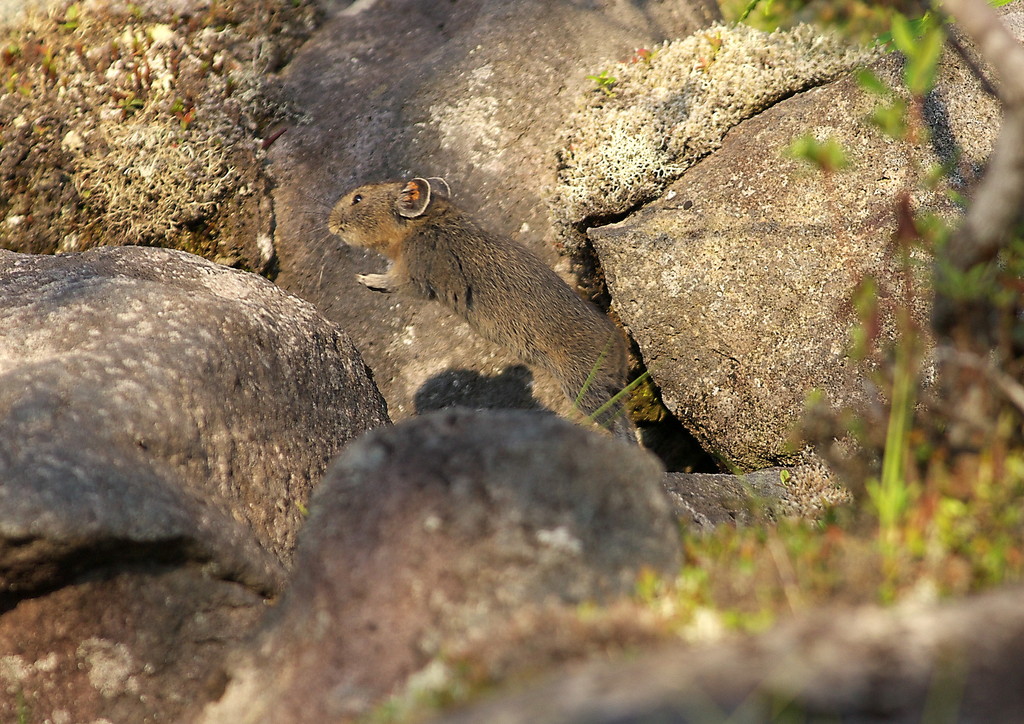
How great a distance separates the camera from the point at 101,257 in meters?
6.34

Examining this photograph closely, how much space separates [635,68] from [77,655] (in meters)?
7.06

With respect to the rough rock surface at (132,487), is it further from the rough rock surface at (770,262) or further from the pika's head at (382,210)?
the rough rock surface at (770,262)

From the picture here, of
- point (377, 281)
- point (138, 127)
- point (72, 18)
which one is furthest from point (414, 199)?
point (72, 18)

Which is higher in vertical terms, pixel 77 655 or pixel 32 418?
pixel 32 418

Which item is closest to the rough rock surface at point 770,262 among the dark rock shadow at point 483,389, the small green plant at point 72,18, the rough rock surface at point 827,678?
the dark rock shadow at point 483,389

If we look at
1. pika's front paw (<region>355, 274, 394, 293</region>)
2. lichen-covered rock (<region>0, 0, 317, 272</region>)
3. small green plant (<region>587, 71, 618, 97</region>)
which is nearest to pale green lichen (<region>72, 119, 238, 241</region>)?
lichen-covered rock (<region>0, 0, 317, 272</region>)

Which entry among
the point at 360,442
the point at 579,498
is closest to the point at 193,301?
the point at 360,442

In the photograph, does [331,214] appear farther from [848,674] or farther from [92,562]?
[848,674]

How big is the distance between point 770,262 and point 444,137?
149 inches

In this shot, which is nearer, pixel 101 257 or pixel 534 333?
pixel 101 257

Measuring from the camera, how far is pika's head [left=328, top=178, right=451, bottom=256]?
813 cm

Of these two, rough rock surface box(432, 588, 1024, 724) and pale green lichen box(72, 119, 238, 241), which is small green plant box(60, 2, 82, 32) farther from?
rough rock surface box(432, 588, 1024, 724)

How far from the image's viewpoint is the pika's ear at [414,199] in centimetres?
809

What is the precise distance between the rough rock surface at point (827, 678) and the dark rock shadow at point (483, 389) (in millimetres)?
6045
